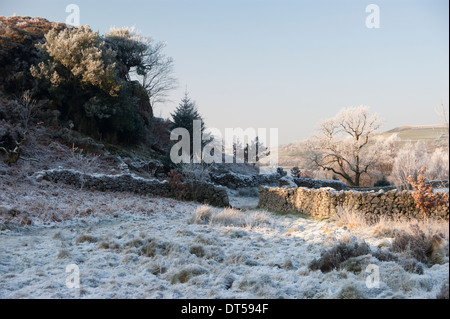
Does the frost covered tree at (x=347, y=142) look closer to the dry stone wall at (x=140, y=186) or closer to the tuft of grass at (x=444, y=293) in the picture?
the dry stone wall at (x=140, y=186)

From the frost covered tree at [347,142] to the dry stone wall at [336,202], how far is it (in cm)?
1714

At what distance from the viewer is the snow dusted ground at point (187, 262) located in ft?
14.5

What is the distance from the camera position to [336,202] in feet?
36.4

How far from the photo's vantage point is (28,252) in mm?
6516

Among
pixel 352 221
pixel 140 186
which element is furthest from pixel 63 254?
pixel 140 186

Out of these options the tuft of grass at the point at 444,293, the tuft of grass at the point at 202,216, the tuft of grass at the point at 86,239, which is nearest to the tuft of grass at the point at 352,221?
the tuft of grass at the point at 202,216

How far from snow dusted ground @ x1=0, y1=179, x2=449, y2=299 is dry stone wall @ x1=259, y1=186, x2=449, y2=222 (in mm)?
1497

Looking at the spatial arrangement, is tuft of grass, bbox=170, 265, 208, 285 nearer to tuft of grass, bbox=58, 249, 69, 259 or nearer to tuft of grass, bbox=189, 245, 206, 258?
tuft of grass, bbox=189, 245, 206, 258

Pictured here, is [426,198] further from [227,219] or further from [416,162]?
[416,162]

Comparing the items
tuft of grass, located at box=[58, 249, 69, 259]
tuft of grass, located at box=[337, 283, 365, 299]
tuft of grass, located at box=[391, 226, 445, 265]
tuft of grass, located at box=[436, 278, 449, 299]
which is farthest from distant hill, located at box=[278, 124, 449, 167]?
tuft of grass, located at box=[436, 278, 449, 299]
